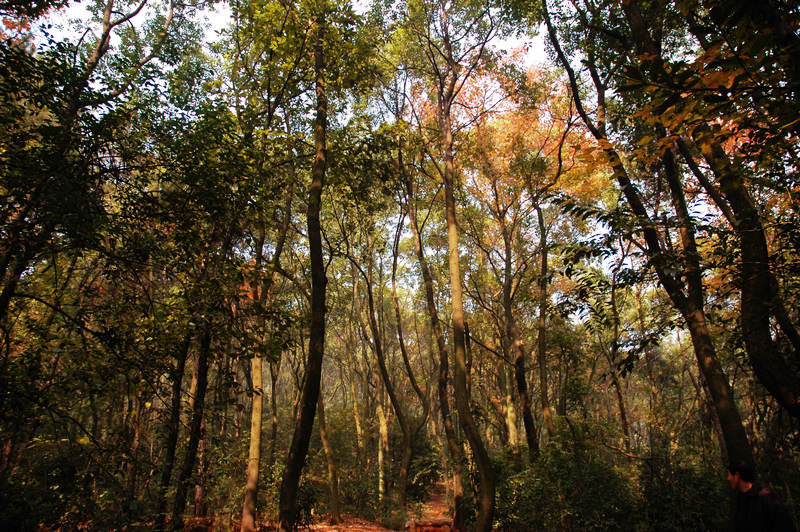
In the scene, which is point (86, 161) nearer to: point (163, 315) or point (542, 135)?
point (163, 315)

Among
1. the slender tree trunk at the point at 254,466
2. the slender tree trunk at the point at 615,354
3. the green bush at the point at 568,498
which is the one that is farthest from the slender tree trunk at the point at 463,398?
the slender tree trunk at the point at 254,466

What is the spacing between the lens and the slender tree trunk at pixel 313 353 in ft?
14.4

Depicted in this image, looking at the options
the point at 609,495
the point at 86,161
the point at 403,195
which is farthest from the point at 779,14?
the point at 403,195

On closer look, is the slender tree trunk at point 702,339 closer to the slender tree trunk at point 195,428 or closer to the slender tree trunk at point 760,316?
the slender tree trunk at point 760,316

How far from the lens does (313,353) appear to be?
488 centimetres

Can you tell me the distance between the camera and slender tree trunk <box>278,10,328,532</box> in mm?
4403

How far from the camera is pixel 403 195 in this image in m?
11.5

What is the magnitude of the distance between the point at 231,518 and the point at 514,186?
11.1m

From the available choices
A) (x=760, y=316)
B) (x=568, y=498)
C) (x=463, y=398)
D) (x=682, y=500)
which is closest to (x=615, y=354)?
(x=760, y=316)

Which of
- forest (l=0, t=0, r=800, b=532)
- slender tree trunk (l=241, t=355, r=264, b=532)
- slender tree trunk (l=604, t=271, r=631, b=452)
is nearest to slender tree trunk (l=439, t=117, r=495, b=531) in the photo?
forest (l=0, t=0, r=800, b=532)

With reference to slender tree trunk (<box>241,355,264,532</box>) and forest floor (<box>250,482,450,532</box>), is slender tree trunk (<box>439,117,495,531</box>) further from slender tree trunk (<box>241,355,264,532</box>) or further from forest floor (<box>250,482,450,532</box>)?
slender tree trunk (<box>241,355,264,532</box>)

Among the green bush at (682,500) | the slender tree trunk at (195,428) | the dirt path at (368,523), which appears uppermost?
the slender tree trunk at (195,428)

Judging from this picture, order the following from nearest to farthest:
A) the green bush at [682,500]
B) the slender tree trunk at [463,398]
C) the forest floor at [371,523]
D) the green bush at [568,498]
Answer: the slender tree trunk at [463,398] < the green bush at [682,500] < the green bush at [568,498] < the forest floor at [371,523]

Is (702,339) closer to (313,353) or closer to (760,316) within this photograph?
(760,316)
